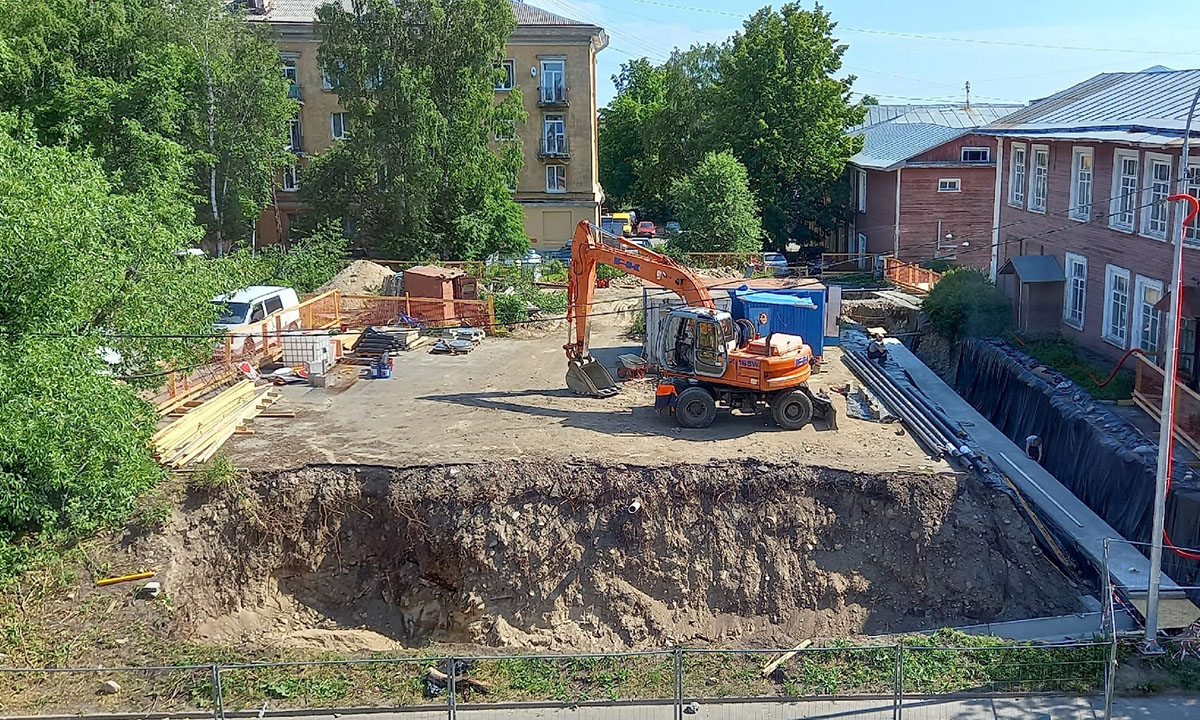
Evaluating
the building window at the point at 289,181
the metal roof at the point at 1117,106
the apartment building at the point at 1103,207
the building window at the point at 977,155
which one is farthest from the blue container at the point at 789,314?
the building window at the point at 289,181

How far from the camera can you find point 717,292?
80.7 ft

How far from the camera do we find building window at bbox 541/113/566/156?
42938 mm

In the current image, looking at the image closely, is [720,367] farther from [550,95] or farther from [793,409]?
[550,95]

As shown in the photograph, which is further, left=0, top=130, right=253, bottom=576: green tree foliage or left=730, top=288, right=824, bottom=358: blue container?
left=730, top=288, right=824, bottom=358: blue container

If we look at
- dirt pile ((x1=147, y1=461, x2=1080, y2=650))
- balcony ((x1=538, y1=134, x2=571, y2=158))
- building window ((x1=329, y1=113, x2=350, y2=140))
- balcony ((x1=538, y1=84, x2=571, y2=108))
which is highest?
balcony ((x1=538, y1=84, x2=571, y2=108))

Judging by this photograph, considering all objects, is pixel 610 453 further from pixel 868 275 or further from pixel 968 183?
pixel 968 183

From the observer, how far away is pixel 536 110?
42.6 metres

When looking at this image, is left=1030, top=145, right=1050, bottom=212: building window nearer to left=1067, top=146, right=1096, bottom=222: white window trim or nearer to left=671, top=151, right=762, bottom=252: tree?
left=1067, top=146, right=1096, bottom=222: white window trim

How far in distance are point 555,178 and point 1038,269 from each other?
76.0 ft

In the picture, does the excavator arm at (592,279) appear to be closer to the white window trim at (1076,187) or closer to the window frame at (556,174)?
the white window trim at (1076,187)

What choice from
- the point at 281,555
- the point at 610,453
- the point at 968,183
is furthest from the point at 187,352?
the point at 968,183

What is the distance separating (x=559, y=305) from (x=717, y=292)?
303 inches

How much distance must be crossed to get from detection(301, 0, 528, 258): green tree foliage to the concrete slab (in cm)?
1760

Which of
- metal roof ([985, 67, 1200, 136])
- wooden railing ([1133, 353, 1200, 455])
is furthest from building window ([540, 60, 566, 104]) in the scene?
wooden railing ([1133, 353, 1200, 455])
